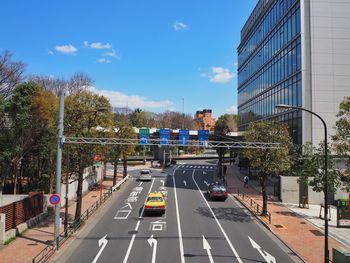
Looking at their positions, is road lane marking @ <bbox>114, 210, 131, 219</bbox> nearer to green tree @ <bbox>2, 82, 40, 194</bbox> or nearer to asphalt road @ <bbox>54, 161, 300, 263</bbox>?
asphalt road @ <bbox>54, 161, 300, 263</bbox>

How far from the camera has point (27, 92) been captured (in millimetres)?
32406

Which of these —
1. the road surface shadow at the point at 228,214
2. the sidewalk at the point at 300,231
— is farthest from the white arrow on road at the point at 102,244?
the sidewalk at the point at 300,231

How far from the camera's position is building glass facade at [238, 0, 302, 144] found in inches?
1645

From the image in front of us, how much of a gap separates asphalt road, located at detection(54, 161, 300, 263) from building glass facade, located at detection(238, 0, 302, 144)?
1586 cm

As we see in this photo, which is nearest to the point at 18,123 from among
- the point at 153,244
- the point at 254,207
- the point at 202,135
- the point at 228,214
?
the point at 202,135

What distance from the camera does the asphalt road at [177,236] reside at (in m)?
19.5

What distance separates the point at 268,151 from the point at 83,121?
14918 mm

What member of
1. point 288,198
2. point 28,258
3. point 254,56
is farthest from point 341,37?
point 28,258

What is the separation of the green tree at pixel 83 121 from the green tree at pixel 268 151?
12.0 metres

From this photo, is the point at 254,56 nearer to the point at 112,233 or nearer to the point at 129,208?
the point at 129,208

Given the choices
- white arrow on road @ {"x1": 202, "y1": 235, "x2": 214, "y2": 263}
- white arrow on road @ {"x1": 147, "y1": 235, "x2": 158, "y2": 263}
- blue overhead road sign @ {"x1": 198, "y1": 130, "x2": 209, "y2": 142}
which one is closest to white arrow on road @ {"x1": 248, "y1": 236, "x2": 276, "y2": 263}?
white arrow on road @ {"x1": 202, "y1": 235, "x2": 214, "y2": 263}

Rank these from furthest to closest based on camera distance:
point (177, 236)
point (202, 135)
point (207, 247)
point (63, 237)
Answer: point (202, 135) → point (177, 236) → point (63, 237) → point (207, 247)

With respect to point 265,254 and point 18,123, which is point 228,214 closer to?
point 265,254

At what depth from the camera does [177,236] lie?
2345 centimetres
